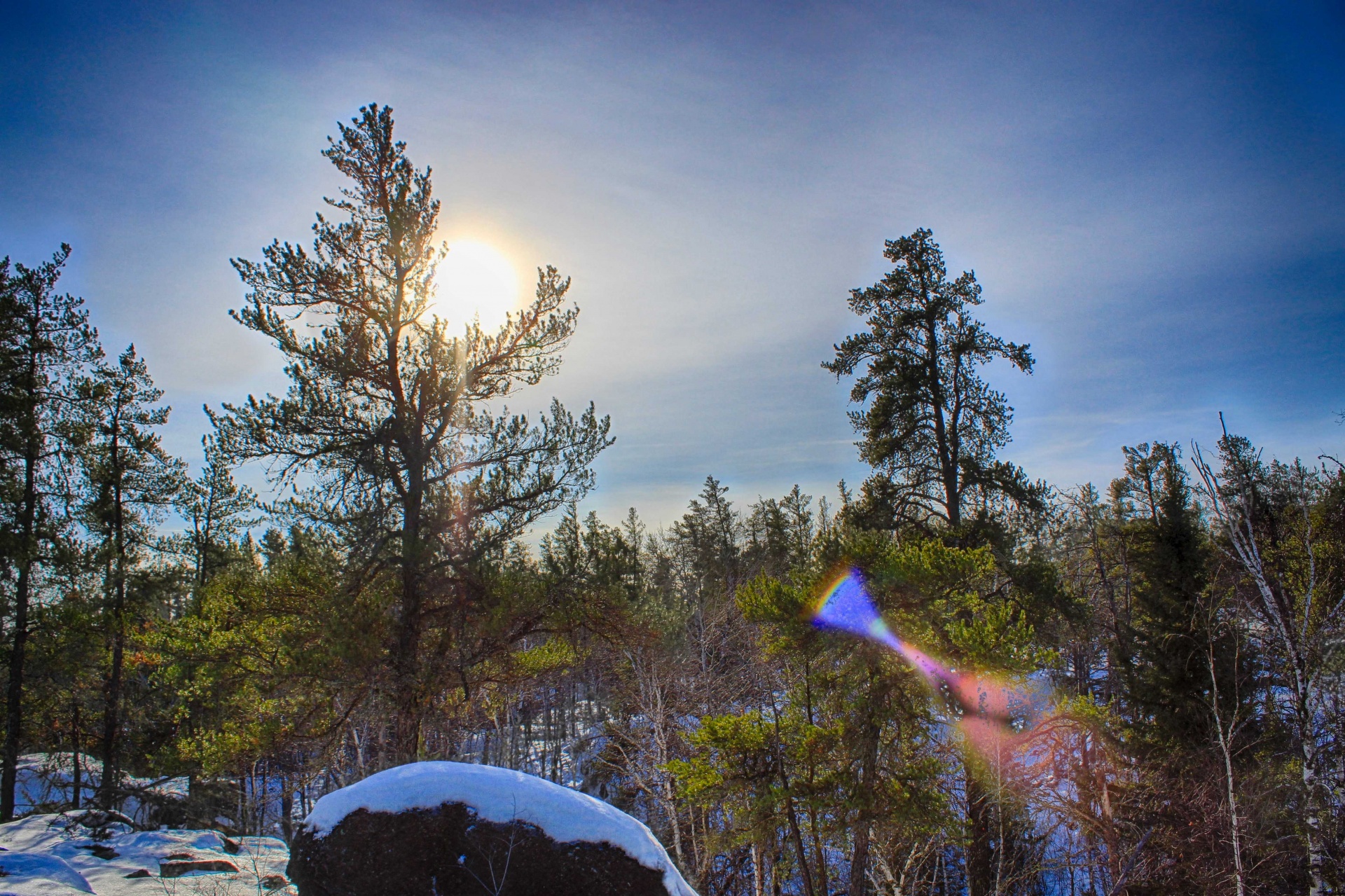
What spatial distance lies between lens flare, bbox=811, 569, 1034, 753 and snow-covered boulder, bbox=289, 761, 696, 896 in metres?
4.66

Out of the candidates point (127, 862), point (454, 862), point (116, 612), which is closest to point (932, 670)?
point (454, 862)

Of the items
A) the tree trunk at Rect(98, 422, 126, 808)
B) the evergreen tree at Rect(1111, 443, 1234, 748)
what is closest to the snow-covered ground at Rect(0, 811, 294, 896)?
the tree trunk at Rect(98, 422, 126, 808)

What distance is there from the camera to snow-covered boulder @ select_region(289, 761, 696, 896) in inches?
262

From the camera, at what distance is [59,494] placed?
52.1ft

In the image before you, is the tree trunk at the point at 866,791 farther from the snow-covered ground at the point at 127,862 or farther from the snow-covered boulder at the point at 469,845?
the snow-covered ground at the point at 127,862

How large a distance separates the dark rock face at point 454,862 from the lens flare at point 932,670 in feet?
16.2

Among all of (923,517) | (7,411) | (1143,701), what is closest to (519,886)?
(923,517)

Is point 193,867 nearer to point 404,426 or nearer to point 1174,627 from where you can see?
point 404,426

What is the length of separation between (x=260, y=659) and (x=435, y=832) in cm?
588

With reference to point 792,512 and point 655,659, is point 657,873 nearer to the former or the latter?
point 655,659

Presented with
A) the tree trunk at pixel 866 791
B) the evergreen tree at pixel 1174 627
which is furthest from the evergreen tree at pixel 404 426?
the evergreen tree at pixel 1174 627

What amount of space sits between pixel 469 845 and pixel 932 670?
7.07m

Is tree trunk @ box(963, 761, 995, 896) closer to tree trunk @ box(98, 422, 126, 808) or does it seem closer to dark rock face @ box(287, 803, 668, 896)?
dark rock face @ box(287, 803, 668, 896)

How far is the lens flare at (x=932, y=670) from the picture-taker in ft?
32.1
